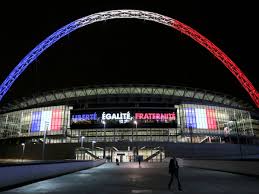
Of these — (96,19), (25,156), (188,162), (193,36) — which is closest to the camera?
(188,162)

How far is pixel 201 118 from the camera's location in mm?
76562

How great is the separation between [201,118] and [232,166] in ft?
188

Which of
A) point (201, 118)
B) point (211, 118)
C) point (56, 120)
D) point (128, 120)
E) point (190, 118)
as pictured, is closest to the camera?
point (128, 120)

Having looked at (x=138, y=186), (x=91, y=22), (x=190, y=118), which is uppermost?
(x=91, y=22)

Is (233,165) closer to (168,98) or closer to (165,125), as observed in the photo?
(165,125)

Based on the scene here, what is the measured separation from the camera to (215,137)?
76062 mm

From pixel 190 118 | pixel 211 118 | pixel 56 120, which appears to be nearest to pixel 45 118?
pixel 56 120

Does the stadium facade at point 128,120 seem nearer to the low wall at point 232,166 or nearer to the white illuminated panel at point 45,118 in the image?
the white illuminated panel at point 45,118

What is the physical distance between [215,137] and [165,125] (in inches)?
796

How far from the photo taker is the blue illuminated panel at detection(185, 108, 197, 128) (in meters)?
74.1

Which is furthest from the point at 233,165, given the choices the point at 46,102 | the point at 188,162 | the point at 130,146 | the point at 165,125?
the point at 46,102

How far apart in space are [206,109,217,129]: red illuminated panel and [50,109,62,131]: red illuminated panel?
52.5 meters

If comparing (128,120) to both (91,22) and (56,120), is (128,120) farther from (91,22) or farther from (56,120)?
(91,22)

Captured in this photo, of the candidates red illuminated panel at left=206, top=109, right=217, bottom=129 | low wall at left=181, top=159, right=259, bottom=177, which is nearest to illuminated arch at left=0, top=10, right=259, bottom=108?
red illuminated panel at left=206, top=109, right=217, bottom=129
